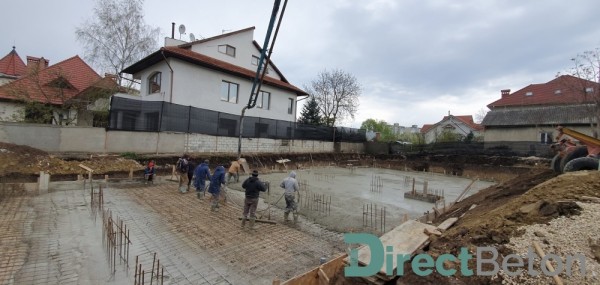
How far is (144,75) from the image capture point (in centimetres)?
1947

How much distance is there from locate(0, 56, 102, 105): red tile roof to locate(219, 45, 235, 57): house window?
8.50 m

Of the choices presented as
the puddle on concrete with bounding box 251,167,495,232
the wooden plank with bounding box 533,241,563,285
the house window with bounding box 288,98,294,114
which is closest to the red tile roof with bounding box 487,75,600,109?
the puddle on concrete with bounding box 251,167,495,232

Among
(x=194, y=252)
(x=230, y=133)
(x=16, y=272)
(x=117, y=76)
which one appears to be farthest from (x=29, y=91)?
(x=194, y=252)

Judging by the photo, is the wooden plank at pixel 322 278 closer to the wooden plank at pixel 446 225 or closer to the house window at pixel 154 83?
the wooden plank at pixel 446 225

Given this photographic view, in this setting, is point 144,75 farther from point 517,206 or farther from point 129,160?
point 517,206

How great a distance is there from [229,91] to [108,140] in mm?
8534

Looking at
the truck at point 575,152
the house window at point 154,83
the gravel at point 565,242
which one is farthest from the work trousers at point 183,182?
the truck at point 575,152

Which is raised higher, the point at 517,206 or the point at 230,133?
the point at 230,133

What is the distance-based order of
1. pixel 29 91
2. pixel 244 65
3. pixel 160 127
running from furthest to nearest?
pixel 244 65 < pixel 29 91 < pixel 160 127

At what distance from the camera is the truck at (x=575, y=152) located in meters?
7.33

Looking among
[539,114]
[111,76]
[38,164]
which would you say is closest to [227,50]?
[111,76]

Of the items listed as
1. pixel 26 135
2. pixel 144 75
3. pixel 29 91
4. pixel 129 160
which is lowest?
pixel 129 160

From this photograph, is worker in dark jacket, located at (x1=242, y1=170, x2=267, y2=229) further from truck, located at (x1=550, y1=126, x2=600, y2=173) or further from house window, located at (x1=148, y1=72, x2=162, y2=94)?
house window, located at (x1=148, y1=72, x2=162, y2=94)

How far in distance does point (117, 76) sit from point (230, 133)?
9.77 meters
